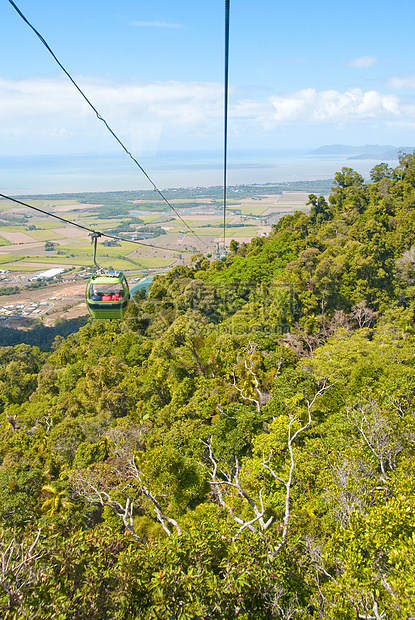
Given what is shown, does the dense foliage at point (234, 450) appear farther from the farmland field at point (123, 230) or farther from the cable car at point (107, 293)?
the farmland field at point (123, 230)

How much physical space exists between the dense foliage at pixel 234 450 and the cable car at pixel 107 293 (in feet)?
19.5

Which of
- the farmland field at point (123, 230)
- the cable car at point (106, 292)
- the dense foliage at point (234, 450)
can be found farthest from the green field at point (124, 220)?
the cable car at point (106, 292)

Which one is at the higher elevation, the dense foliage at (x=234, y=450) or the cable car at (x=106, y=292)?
the cable car at (x=106, y=292)

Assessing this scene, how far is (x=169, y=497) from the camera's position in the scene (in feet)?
46.4

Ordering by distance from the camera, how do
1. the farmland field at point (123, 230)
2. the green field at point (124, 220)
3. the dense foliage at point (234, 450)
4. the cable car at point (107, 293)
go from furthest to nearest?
the green field at point (124, 220) < the farmland field at point (123, 230) < the cable car at point (107, 293) < the dense foliage at point (234, 450)

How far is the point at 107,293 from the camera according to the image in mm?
13336

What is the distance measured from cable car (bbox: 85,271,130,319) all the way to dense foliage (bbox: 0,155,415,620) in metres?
5.93

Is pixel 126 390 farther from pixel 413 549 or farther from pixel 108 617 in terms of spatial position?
pixel 413 549

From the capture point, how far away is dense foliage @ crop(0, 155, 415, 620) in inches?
258

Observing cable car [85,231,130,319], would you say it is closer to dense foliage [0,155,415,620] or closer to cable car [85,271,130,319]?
cable car [85,271,130,319]

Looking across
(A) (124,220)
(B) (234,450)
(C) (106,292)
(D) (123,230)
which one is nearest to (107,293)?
(C) (106,292)

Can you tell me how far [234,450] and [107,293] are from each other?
7.91 meters

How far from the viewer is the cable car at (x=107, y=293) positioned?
42.8 feet

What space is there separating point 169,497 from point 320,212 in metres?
44.3
